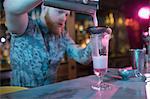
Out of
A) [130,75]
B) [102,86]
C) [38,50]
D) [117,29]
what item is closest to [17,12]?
[38,50]

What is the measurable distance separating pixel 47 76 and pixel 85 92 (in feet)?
1.96

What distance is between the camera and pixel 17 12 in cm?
136

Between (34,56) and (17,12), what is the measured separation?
0.42m

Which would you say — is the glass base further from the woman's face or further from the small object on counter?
the woman's face

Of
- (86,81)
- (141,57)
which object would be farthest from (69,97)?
(141,57)

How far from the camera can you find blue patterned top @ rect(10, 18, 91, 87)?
1.69 m

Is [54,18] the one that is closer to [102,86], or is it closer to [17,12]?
[17,12]

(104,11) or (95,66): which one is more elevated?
(104,11)

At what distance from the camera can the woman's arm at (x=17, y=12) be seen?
1.30 m

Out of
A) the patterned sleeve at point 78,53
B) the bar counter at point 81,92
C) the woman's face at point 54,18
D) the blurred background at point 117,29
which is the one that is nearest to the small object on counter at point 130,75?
the bar counter at point 81,92

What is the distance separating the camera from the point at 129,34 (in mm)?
6637

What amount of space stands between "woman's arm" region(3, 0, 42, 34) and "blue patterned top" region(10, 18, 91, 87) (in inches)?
4.2

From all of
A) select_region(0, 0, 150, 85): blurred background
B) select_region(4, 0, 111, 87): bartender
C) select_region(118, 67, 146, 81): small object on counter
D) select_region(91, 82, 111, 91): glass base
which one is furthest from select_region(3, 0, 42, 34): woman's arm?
select_region(0, 0, 150, 85): blurred background

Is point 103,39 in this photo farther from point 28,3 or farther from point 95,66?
point 28,3
